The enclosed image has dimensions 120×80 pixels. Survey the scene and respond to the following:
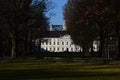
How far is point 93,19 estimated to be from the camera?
78.0 meters

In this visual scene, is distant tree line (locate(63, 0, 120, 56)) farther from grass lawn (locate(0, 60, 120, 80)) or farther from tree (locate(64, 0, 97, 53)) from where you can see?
grass lawn (locate(0, 60, 120, 80))

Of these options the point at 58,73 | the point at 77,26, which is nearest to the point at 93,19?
the point at 77,26

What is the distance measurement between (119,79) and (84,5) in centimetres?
5666

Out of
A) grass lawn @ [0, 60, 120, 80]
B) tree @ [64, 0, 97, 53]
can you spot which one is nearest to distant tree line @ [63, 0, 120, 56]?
tree @ [64, 0, 97, 53]

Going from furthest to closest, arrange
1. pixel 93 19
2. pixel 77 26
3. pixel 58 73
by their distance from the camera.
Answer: pixel 77 26, pixel 93 19, pixel 58 73

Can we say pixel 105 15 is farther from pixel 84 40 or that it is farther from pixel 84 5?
pixel 84 40

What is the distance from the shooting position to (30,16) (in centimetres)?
7431

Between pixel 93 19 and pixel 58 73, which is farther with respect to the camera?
pixel 93 19

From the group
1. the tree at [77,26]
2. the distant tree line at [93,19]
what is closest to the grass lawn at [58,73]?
the distant tree line at [93,19]

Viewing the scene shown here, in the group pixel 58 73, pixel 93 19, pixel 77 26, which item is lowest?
pixel 58 73

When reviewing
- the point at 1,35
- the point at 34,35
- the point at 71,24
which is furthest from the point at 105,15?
A: the point at 34,35

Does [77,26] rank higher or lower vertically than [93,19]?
higher

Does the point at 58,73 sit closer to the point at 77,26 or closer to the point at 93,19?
the point at 93,19

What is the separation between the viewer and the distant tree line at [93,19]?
217 ft
